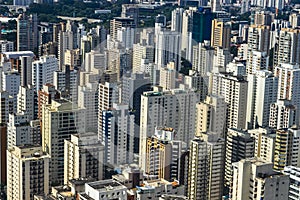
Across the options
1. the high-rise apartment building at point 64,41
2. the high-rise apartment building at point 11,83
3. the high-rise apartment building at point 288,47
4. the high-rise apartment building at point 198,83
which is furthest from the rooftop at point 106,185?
the high-rise apartment building at point 288,47

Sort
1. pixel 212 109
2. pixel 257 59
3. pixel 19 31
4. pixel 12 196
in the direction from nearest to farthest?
pixel 12 196
pixel 212 109
pixel 257 59
pixel 19 31

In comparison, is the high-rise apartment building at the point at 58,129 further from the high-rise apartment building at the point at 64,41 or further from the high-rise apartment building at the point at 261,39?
the high-rise apartment building at the point at 261,39

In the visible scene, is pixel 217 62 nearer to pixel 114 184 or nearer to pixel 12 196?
pixel 12 196

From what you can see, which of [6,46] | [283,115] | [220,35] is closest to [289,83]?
[283,115]

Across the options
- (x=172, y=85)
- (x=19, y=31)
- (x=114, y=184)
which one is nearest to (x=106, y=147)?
(x=114, y=184)

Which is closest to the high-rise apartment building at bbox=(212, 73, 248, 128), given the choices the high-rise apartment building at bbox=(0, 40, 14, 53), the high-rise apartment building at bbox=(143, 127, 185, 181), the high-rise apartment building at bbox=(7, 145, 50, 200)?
the high-rise apartment building at bbox=(143, 127, 185, 181)

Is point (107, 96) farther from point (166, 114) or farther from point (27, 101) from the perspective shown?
point (27, 101)
